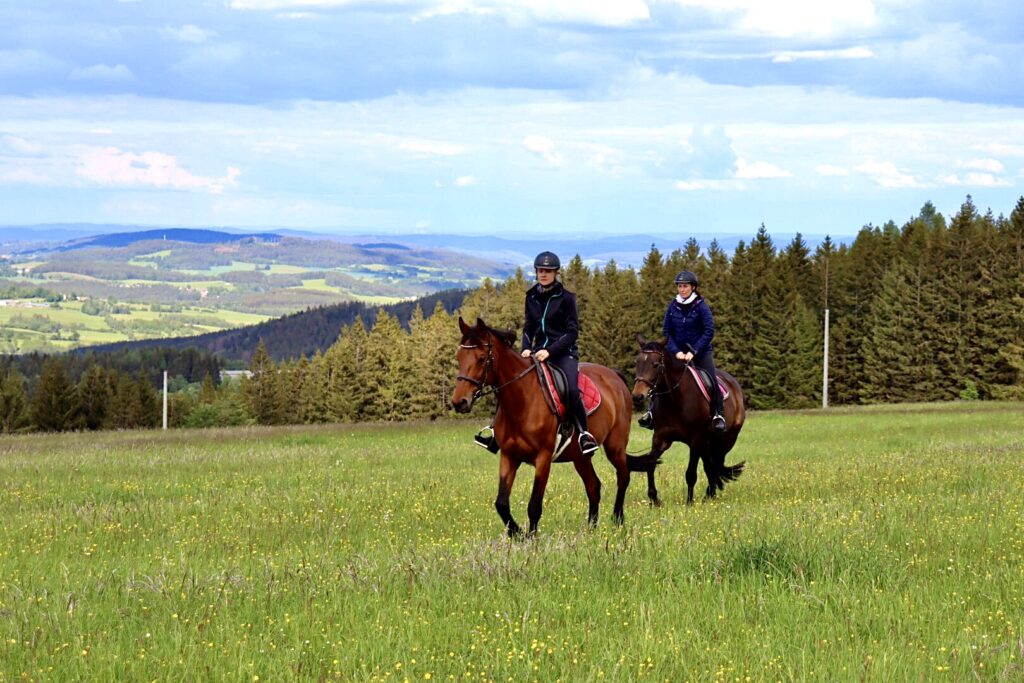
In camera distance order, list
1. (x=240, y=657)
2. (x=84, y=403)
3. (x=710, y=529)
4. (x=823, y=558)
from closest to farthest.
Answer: (x=240, y=657)
(x=823, y=558)
(x=710, y=529)
(x=84, y=403)

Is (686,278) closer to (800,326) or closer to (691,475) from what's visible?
(691,475)

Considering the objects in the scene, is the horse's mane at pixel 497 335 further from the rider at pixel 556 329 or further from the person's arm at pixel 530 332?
the person's arm at pixel 530 332

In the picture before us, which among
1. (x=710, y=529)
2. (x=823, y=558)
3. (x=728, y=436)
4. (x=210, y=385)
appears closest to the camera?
(x=823, y=558)

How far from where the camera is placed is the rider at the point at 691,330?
651 inches

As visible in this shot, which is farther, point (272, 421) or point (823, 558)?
point (272, 421)

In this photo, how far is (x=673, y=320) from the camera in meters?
16.8

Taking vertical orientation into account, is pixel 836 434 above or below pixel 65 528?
below

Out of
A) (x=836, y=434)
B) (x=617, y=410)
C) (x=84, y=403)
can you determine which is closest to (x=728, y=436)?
(x=617, y=410)

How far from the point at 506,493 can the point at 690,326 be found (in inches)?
239

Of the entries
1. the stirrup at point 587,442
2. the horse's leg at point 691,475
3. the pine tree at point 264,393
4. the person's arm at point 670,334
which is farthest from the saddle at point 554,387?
the pine tree at point 264,393

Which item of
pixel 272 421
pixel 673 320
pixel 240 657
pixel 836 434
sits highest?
pixel 673 320

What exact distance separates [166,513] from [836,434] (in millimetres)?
27625

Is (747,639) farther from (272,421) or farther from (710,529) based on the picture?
(272,421)

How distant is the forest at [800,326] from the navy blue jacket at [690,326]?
66766 mm
